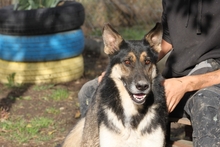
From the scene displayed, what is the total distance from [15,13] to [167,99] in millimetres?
3780

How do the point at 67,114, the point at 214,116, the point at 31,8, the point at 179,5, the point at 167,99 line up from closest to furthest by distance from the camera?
the point at 214,116, the point at 167,99, the point at 179,5, the point at 67,114, the point at 31,8

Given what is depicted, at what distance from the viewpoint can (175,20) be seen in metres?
4.45

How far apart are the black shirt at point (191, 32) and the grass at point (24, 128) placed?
77.4 inches

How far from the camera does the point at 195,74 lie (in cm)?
423

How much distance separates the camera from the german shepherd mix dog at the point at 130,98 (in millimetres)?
3789

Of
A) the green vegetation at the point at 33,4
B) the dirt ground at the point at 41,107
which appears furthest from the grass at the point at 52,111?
the green vegetation at the point at 33,4

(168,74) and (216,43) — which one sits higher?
(216,43)

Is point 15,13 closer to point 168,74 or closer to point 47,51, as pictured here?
point 47,51

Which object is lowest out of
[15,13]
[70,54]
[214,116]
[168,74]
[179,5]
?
[70,54]

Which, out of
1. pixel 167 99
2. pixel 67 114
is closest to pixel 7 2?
pixel 67 114

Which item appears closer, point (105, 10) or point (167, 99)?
point (167, 99)

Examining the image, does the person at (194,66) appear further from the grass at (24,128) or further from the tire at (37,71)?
the tire at (37,71)

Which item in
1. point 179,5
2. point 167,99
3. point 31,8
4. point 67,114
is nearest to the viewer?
point 167,99

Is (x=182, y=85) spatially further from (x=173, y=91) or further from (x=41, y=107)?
(x=41, y=107)
